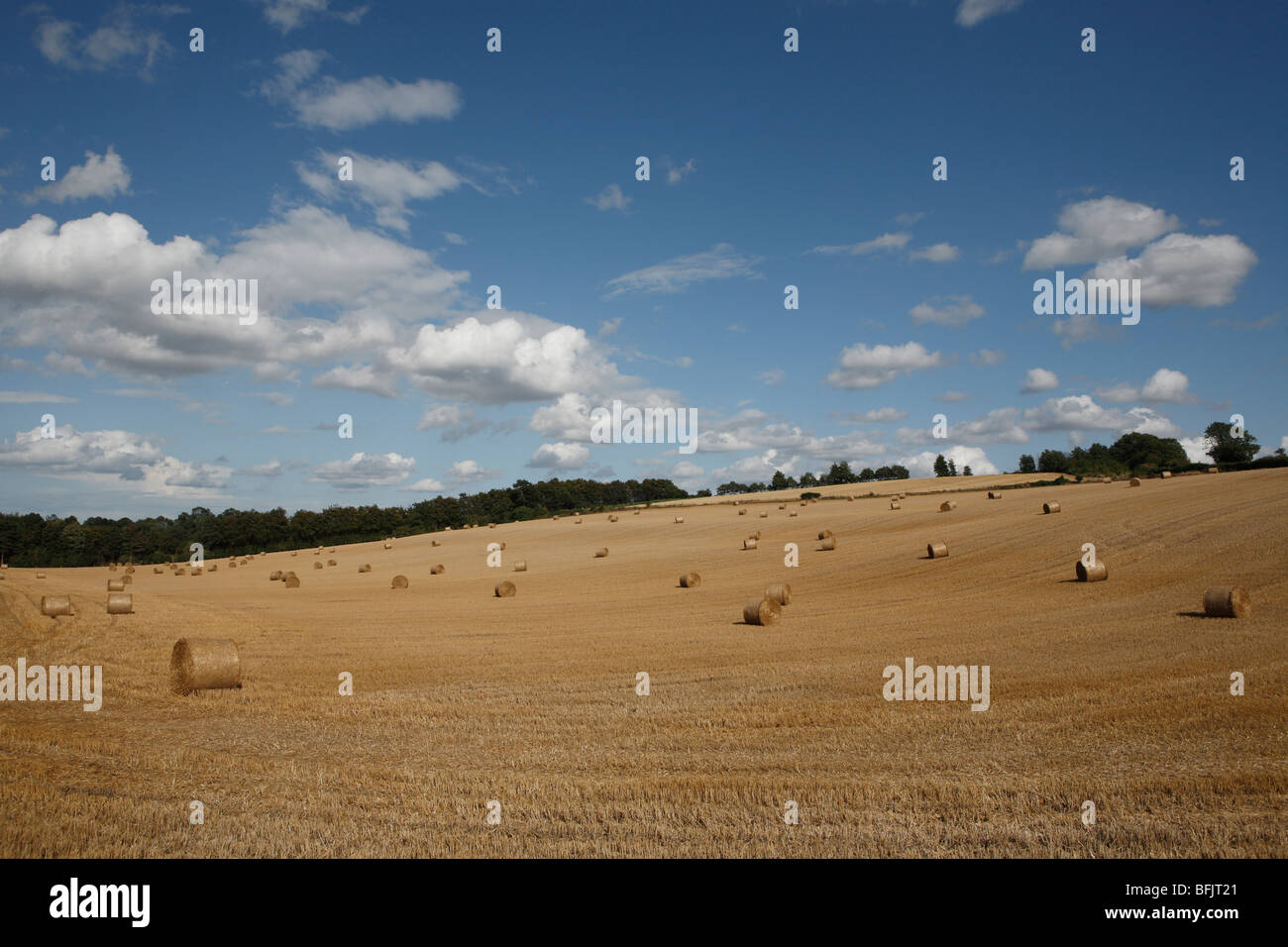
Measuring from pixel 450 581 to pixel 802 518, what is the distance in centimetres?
2725

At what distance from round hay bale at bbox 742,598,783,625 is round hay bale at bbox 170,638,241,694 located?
1202 centimetres

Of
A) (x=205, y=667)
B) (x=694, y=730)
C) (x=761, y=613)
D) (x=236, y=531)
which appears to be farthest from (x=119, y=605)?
(x=236, y=531)

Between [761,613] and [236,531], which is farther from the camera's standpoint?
[236,531]

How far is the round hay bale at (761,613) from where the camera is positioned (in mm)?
20141

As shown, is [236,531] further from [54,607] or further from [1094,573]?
[1094,573]

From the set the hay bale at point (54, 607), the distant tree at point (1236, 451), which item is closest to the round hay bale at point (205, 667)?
the hay bale at point (54, 607)

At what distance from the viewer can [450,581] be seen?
1531 inches

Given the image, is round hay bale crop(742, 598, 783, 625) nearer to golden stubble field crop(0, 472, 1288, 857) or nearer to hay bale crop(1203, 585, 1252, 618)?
golden stubble field crop(0, 472, 1288, 857)

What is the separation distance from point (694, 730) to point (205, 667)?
8964mm

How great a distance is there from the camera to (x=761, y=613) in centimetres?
2012
